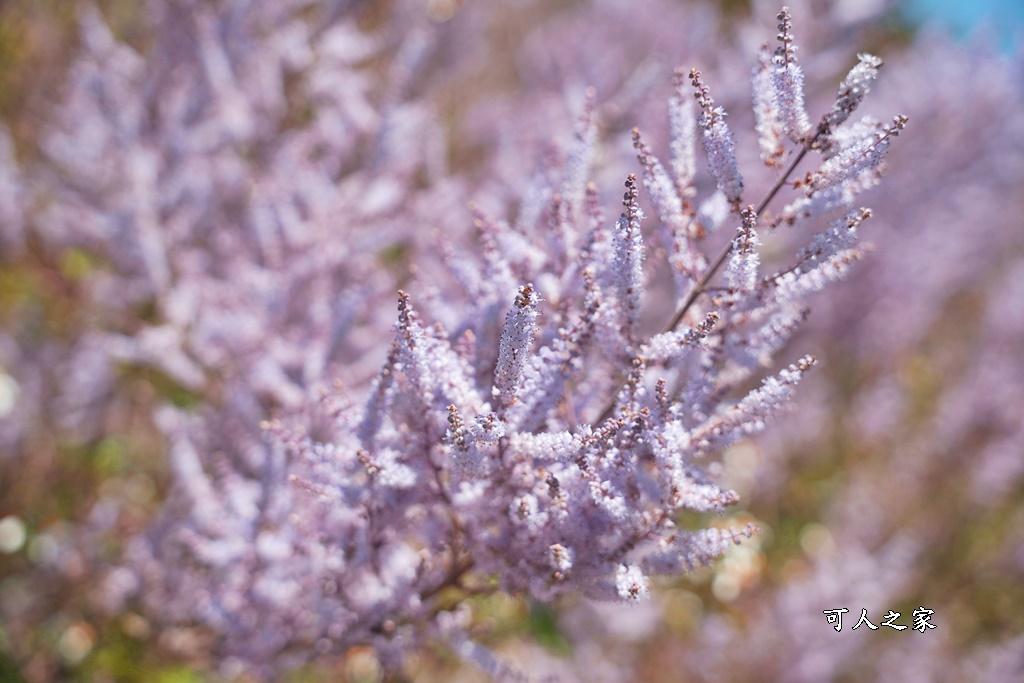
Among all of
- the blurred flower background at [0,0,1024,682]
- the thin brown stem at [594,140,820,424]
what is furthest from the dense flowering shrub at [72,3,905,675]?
the blurred flower background at [0,0,1024,682]

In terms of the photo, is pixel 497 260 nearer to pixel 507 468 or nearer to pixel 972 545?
pixel 507 468

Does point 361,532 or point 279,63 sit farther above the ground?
point 279,63

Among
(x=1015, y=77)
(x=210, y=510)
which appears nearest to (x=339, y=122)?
(x=210, y=510)

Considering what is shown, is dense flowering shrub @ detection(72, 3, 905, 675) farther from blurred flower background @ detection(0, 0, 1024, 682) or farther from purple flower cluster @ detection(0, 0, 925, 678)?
blurred flower background @ detection(0, 0, 1024, 682)

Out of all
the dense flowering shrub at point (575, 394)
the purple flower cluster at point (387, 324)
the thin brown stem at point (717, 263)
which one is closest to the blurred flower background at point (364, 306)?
the purple flower cluster at point (387, 324)

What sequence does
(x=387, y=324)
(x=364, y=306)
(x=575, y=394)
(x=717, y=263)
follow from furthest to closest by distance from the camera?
(x=387, y=324) → (x=364, y=306) → (x=575, y=394) → (x=717, y=263)

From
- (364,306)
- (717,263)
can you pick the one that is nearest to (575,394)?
(717,263)

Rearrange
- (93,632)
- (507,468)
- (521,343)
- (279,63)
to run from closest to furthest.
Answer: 1. (521,343)
2. (507,468)
3. (93,632)
4. (279,63)

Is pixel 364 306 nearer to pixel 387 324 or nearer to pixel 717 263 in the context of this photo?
pixel 387 324

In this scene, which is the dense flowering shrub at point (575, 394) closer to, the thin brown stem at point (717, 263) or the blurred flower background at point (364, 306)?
the thin brown stem at point (717, 263)
